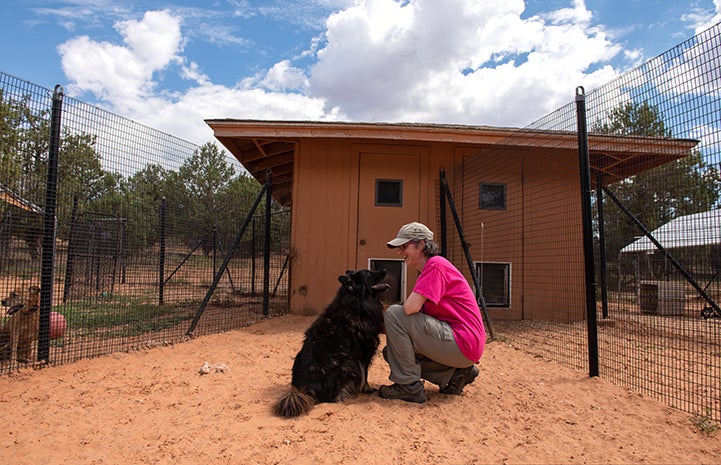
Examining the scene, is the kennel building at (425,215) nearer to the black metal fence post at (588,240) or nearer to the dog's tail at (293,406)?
the black metal fence post at (588,240)

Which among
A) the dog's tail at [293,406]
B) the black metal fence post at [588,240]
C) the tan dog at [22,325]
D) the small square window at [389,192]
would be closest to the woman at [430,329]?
the dog's tail at [293,406]

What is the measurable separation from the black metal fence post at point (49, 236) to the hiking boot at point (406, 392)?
11.7 feet

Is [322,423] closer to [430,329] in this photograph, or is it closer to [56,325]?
[430,329]

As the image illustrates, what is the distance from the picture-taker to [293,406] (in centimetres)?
305

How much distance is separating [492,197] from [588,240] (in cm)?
379

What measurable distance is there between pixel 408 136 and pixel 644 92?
12.8 ft

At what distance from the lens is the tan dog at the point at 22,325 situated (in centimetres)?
424

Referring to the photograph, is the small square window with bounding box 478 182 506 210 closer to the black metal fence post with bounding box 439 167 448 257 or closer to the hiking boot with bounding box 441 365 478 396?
the black metal fence post with bounding box 439 167 448 257

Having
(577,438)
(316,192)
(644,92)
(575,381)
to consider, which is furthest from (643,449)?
(316,192)

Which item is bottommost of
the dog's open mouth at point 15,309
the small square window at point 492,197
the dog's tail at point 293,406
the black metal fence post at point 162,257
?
the dog's tail at point 293,406

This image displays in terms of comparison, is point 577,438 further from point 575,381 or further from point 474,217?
point 474,217

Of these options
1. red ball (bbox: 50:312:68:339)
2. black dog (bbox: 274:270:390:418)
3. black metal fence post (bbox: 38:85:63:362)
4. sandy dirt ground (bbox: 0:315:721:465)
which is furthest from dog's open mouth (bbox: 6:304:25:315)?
black dog (bbox: 274:270:390:418)

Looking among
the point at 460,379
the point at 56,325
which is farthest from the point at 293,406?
the point at 56,325

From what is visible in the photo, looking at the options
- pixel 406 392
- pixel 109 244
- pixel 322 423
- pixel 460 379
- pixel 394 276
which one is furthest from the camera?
pixel 394 276
